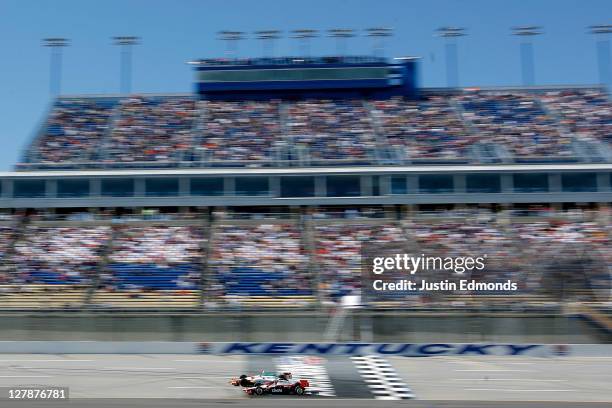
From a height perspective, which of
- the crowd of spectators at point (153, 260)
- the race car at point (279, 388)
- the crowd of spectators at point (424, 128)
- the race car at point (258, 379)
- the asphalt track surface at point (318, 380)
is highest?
the crowd of spectators at point (424, 128)

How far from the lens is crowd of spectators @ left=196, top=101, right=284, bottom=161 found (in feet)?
127

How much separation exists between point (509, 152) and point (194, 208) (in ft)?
60.3

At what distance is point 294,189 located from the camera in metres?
36.6

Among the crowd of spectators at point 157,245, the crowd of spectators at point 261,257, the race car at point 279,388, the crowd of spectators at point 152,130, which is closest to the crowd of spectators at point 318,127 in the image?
the crowd of spectators at point 152,130

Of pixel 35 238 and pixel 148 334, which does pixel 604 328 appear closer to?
pixel 148 334

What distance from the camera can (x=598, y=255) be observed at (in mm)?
27719

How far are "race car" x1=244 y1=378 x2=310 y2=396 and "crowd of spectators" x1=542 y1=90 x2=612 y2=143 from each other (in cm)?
2815

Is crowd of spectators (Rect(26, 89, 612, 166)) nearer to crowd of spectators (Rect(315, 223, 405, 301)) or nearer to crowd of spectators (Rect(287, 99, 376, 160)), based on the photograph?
crowd of spectators (Rect(287, 99, 376, 160))

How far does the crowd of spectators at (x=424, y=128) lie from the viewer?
1512 inches

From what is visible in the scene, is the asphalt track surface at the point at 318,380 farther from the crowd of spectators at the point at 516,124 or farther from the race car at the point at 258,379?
the crowd of spectators at the point at 516,124

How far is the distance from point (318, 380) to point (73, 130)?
28.4 metres

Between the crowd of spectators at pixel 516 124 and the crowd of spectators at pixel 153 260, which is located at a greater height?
the crowd of spectators at pixel 516 124

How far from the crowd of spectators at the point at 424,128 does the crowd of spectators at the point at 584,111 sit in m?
6.61

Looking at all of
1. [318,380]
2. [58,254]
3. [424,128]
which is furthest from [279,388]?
[424,128]
